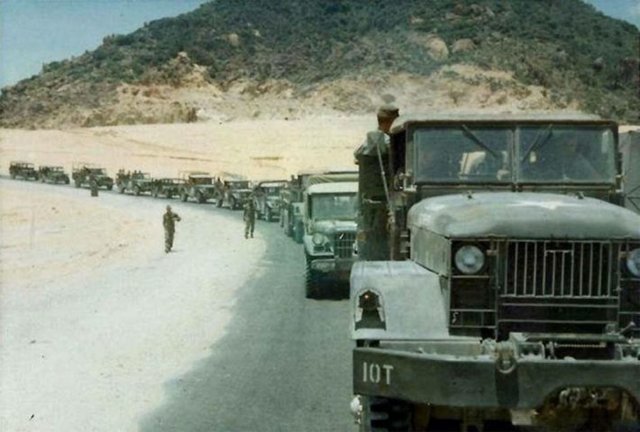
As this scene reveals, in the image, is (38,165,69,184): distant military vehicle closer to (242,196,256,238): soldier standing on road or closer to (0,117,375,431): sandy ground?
(0,117,375,431): sandy ground

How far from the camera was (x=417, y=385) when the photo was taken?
604 cm

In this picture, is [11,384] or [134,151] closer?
[11,384]

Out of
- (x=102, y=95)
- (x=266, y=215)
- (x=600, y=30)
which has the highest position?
(x=600, y=30)

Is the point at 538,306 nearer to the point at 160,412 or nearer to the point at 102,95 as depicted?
the point at 160,412

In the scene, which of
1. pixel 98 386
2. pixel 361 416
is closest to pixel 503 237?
pixel 361 416

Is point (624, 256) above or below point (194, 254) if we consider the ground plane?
above

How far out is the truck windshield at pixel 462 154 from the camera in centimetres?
786

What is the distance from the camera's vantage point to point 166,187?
53219mm

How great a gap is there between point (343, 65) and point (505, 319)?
96.6 meters

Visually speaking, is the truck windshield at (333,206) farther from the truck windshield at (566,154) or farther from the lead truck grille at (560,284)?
the lead truck grille at (560,284)

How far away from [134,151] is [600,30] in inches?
2393

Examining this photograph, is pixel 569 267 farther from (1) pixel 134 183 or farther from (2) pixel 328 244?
(1) pixel 134 183

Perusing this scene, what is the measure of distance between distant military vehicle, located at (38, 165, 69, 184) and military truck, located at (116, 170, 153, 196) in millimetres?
5286

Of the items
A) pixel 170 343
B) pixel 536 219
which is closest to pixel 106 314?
pixel 170 343
